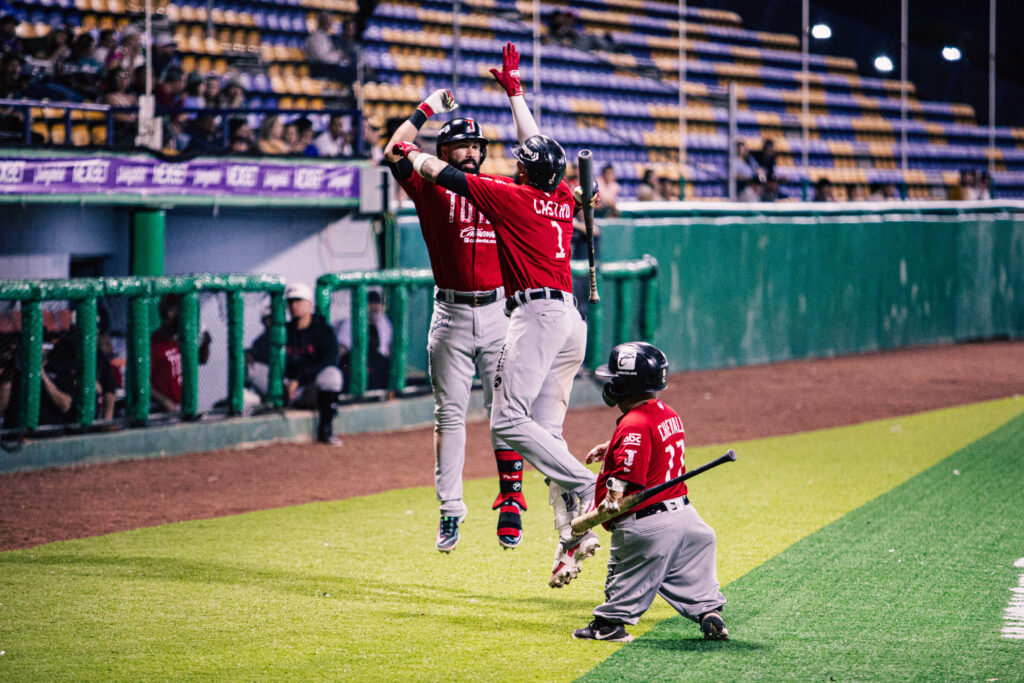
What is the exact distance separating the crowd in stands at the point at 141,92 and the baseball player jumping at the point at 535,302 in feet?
18.0

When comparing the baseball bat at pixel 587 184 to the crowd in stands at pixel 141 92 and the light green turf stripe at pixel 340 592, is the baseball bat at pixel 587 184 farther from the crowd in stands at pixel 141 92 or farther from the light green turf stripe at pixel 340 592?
the crowd in stands at pixel 141 92

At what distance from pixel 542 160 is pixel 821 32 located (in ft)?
64.8

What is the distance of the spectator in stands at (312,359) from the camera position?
9789mm

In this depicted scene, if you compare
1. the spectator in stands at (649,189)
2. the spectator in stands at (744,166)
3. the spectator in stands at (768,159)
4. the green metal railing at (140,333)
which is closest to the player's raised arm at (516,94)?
the green metal railing at (140,333)

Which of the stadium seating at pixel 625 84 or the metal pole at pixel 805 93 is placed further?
the metal pole at pixel 805 93

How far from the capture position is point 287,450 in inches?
377

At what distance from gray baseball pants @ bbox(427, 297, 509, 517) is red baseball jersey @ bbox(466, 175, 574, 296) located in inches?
17.3

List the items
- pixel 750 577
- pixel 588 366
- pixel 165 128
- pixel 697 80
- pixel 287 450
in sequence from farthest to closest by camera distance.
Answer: pixel 697 80
pixel 588 366
pixel 165 128
pixel 287 450
pixel 750 577

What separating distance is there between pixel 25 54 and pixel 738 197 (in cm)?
913

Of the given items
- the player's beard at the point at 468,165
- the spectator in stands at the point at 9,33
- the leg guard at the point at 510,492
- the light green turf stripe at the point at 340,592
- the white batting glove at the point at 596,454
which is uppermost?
the spectator in stands at the point at 9,33

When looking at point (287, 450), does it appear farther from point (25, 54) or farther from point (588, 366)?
point (25, 54)

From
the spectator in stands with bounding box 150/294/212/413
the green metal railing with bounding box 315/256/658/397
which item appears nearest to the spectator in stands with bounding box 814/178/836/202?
the green metal railing with bounding box 315/256/658/397

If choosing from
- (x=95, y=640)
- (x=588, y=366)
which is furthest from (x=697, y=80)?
(x=95, y=640)

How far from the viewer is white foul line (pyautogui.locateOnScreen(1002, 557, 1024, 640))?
4.84 metres
